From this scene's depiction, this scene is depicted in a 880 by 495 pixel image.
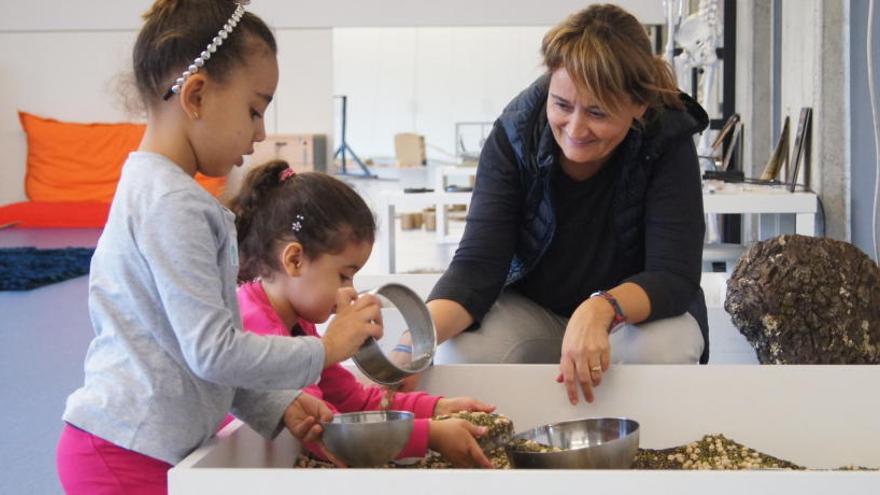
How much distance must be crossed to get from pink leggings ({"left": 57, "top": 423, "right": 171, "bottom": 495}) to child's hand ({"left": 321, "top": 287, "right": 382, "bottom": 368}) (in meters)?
0.21

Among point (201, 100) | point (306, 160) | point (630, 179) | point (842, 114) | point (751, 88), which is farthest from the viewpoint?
point (306, 160)

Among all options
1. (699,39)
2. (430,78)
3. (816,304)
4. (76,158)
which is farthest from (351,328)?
(430,78)

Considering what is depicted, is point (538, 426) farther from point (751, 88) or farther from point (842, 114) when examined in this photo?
point (751, 88)

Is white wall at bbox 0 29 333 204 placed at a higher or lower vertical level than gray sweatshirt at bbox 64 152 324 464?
higher

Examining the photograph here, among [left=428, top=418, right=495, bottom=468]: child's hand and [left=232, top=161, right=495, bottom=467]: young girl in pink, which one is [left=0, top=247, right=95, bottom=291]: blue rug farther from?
[left=428, top=418, right=495, bottom=468]: child's hand

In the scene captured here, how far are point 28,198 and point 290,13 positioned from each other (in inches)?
94.0

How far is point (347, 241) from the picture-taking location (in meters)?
1.37

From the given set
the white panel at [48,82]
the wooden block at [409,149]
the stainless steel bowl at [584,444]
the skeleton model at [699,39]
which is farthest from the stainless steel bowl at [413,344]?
the wooden block at [409,149]

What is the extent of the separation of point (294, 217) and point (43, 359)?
222 centimetres

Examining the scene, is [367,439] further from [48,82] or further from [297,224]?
[48,82]

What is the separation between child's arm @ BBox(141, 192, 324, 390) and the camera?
1.06 m

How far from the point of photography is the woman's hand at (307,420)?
129 centimetres

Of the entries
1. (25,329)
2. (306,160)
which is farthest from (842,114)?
(306,160)

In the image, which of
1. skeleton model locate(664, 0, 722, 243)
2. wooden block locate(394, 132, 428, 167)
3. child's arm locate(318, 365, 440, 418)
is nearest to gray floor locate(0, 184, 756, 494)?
child's arm locate(318, 365, 440, 418)
